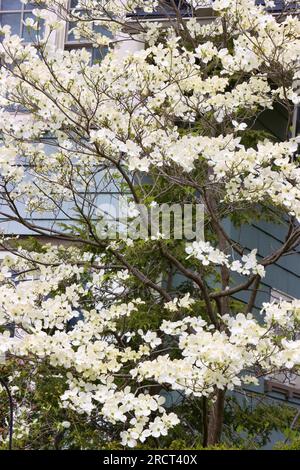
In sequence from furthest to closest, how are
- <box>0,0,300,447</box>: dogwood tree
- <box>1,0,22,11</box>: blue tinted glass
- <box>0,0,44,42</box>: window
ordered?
1. <box>1,0,22,11</box>: blue tinted glass
2. <box>0,0,44,42</box>: window
3. <box>0,0,300,447</box>: dogwood tree

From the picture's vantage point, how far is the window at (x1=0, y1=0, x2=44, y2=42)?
9922 millimetres

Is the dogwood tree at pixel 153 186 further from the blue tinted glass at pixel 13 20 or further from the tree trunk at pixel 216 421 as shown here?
the blue tinted glass at pixel 13 20

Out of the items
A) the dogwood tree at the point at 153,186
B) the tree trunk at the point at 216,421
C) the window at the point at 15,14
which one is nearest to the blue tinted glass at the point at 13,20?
the window at the point at 15,14

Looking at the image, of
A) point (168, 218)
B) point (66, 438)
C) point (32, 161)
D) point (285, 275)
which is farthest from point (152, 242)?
point (285, 275)

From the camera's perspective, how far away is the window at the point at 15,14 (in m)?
9.92

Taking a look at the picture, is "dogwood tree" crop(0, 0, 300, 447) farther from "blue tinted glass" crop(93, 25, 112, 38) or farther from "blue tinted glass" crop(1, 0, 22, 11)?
"blue tinted glass" crop(1, 0, 22, 11)

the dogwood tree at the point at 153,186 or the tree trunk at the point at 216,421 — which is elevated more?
the dogwood tree at the point at 153,186

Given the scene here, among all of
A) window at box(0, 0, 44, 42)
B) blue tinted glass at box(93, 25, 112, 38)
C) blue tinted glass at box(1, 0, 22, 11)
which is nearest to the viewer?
blue tinted glass at box(93, 25, 112, 38)

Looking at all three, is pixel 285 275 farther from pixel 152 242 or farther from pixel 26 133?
pixel 26 133

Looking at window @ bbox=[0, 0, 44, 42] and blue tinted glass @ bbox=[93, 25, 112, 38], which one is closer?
blue tinted glass @ bbox=[93, 25, 112, 38]

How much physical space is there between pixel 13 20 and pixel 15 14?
0.07 meters

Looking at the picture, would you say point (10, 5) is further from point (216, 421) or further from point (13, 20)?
point (216, 421)

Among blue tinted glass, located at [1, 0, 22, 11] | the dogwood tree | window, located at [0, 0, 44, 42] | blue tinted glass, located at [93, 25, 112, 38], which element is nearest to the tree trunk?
the dogwood tree

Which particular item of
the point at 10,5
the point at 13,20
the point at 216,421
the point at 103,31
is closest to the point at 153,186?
the point at 216,421
